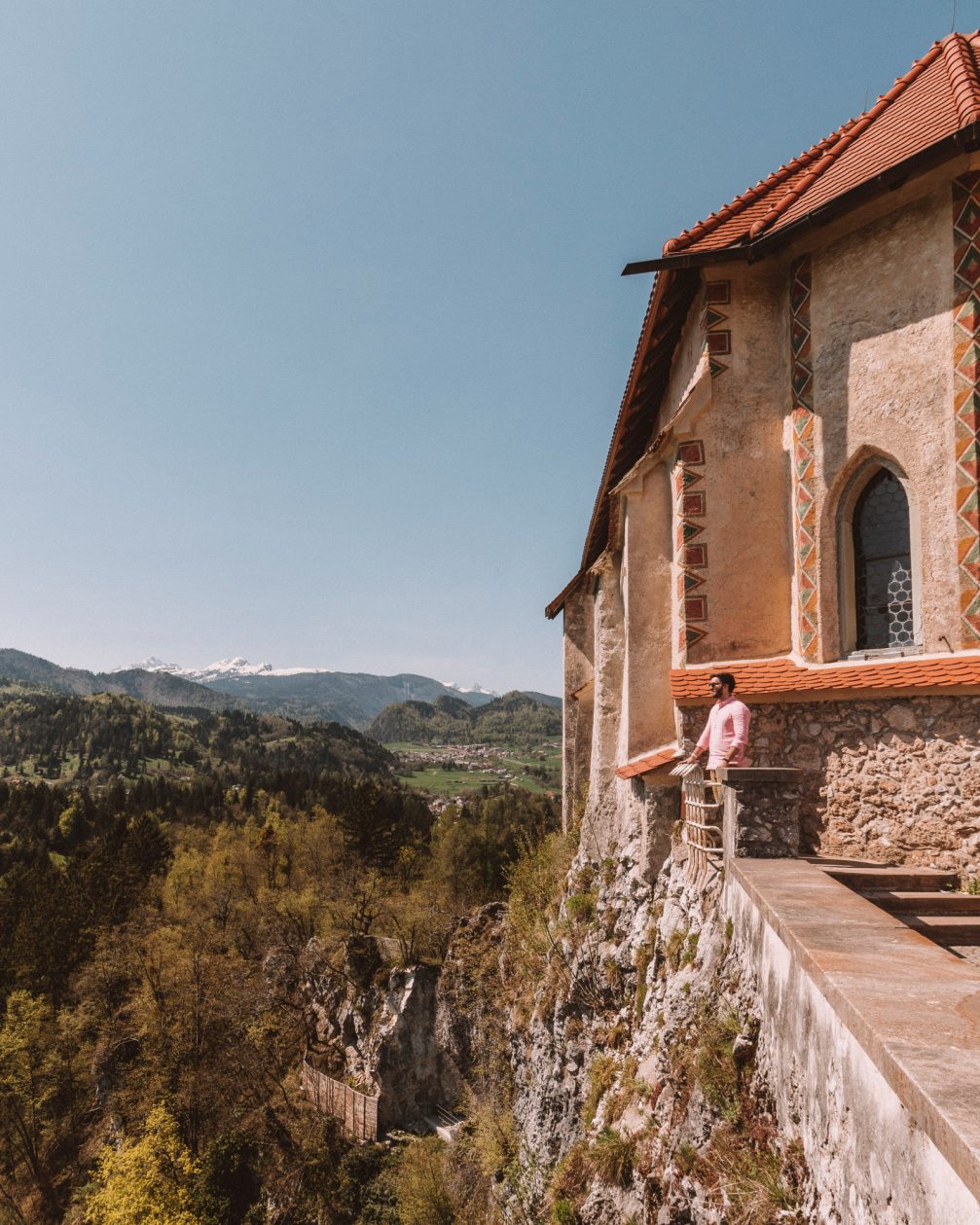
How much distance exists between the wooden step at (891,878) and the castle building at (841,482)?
0.47 metres

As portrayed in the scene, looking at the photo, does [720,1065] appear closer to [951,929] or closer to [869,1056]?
[951,929]

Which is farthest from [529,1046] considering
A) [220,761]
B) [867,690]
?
[220,761]

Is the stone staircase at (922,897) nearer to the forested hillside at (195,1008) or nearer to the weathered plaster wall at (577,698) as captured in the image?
the weathered plaster wall at (577,698)

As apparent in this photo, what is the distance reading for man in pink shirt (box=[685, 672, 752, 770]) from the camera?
7.56 meters

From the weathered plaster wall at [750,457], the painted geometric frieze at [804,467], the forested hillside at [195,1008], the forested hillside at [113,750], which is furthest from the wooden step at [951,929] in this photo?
the forested hillside at [113,750]

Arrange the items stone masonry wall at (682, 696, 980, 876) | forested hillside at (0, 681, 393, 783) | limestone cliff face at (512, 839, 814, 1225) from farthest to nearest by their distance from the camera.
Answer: forested hillside at (0, 681, 393, 783), stone masonry wall at (682, 696, 980, 876), limestone cliff face at (512, 839, 814, 1225)

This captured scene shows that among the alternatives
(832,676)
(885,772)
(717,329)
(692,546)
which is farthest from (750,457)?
(885,772)

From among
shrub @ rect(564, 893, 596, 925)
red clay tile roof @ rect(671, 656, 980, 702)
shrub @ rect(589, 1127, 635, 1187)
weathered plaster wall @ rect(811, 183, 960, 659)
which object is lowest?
shrub @ rect(589, 1127, 635, 1187)

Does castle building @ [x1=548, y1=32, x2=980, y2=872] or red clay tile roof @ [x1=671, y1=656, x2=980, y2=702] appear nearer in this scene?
red clay tile roof @ [x1=671, y1=656, x2=980, y2=702]

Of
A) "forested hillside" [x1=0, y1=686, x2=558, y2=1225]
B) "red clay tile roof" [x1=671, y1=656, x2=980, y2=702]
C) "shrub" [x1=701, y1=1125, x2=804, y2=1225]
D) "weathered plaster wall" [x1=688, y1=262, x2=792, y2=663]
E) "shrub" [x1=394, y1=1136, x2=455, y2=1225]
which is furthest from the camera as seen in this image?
"forested hillside" [x1=0, y1=686, x2=558, y2=1225]

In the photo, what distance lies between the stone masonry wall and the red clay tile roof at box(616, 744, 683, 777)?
1.22m

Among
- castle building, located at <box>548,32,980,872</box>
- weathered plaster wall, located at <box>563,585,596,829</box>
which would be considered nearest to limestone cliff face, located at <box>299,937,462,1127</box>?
weathered plaster wall, located at <box>563,585,596,829</box>

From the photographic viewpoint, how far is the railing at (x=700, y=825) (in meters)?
7.91

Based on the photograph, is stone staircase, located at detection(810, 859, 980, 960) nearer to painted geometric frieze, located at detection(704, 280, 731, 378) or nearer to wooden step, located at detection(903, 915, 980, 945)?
wooden step, located at detection(903, 915, 980, 945)
